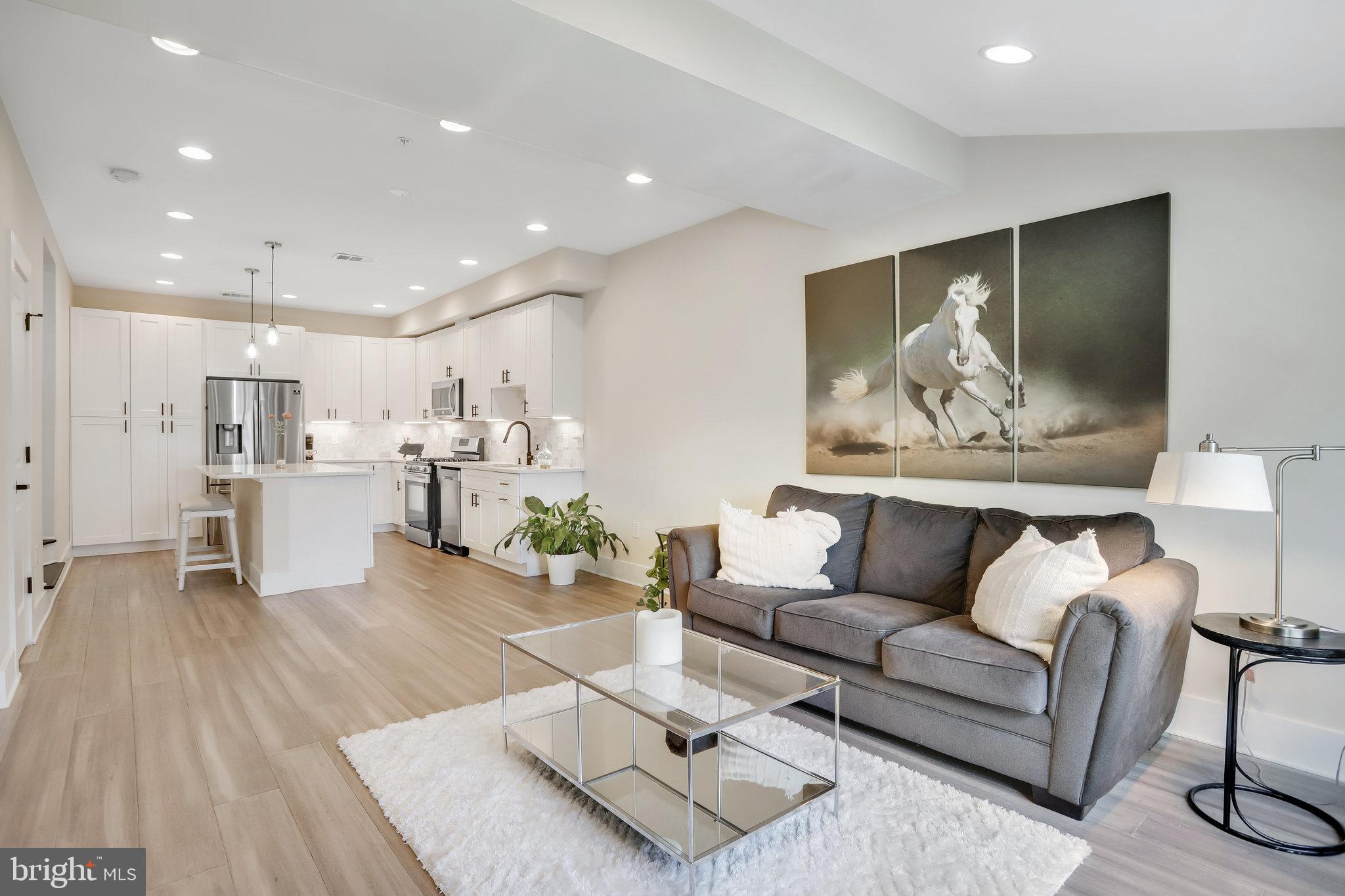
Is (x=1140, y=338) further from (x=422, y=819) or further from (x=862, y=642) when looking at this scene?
(x=422, y=819)

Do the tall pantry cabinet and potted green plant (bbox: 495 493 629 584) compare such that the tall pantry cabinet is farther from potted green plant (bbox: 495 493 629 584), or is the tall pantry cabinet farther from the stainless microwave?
potted green plant (bbox: 495 493 629 584)

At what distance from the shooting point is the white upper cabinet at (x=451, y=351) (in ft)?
24.3

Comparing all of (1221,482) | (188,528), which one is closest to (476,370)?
(188,528)

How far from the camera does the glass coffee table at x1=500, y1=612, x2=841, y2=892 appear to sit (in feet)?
6.29

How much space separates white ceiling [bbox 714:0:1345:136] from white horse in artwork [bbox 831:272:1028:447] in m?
0.80

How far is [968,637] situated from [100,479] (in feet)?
25.5

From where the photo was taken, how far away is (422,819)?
2094 mm

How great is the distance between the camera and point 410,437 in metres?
8.97

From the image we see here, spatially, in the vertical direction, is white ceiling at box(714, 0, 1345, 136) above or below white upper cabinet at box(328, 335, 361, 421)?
above

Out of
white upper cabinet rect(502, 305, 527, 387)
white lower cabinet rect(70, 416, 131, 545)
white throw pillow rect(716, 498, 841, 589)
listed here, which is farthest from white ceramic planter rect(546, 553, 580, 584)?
white lower cabinet rect(70, 416, 131, 545)

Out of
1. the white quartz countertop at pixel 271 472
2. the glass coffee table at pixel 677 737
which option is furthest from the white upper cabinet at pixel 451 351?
the glass coffee table at pixel 677 737

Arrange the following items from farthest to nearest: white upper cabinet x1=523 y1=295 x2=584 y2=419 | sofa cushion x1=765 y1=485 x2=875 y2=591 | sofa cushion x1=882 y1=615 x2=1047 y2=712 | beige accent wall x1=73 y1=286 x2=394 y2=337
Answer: beige accent wall x1=73 y1=286 x2=394 y2=337 → white upper cabinet x1=523 y1=295 x2=584 y2=419 → sofa cushion x1=765 y1=485 x2=875 y2=591 → sofa cushion x1=882 y1=615 x2=1047 y2=712

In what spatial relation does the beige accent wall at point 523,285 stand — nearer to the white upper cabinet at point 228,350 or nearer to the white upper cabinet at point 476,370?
the white upper cabinet at point 476,370

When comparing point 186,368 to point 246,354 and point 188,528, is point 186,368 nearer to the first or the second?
point 246,354
